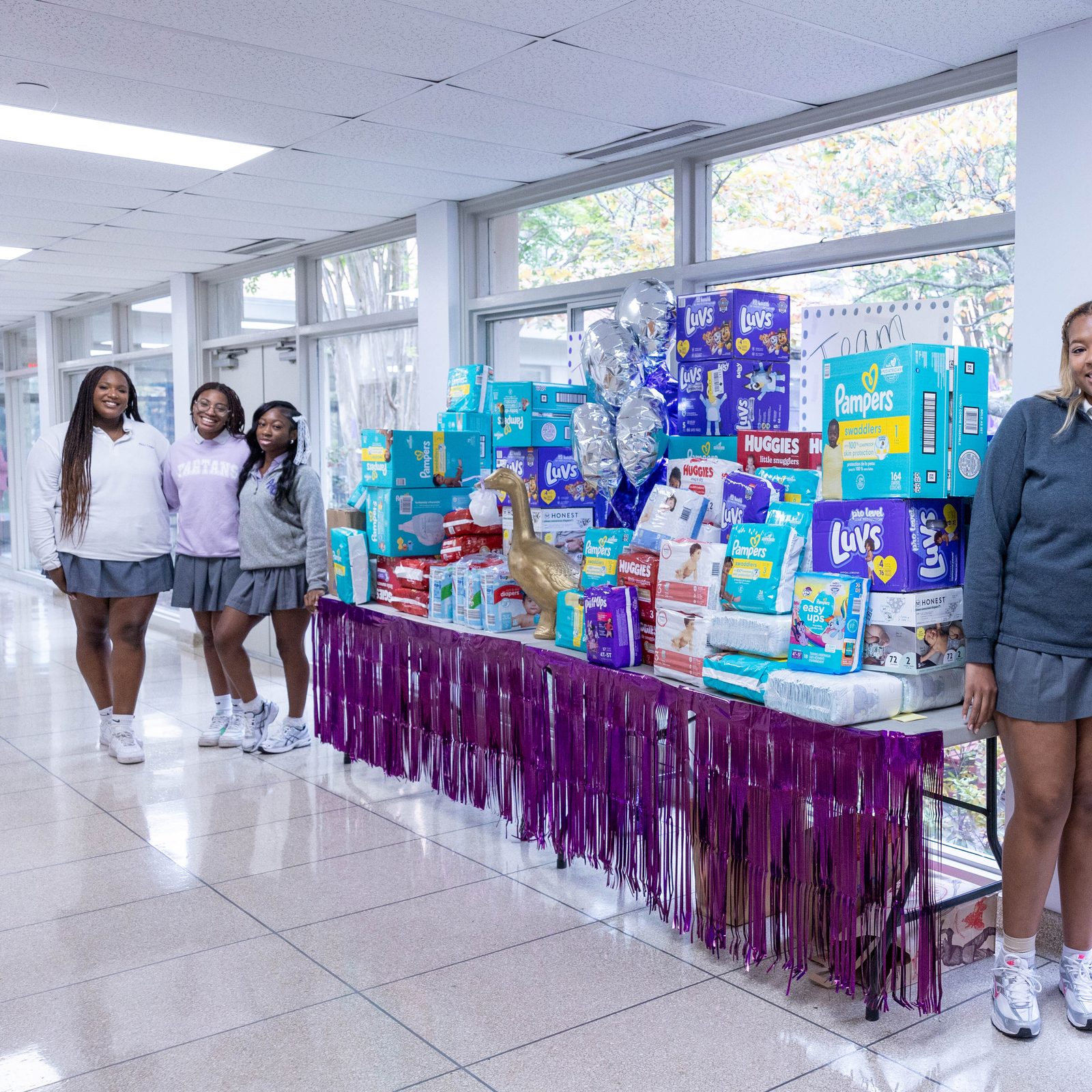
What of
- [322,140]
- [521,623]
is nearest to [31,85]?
[322,140]

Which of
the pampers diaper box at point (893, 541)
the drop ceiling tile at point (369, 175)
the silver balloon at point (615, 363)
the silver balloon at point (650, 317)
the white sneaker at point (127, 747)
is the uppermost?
the drop ceiling tile at point (369, 175)

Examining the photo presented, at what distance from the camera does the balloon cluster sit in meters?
3.13

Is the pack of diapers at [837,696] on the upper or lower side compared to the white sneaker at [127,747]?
upper

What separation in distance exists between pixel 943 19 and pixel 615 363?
1.22 meters

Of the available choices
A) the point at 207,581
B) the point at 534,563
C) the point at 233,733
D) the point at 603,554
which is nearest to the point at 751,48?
the point at 603,554

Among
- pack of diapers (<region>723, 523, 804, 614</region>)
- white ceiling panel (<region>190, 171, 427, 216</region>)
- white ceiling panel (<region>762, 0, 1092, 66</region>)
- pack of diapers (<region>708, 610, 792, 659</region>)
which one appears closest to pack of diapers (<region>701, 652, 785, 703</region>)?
pack of diapers (<region>708, 610, 792, 659</region>)

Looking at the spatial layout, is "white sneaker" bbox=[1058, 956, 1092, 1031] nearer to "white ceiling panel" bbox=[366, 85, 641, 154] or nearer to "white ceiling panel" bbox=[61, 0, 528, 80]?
"white ceiling panel" bbox=[61, 0, 528, 80]

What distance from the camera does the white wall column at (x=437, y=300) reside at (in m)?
5.15

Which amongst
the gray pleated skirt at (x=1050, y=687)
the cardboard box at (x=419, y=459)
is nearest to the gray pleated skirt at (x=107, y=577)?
the cardboard box at (x=419, y=459)

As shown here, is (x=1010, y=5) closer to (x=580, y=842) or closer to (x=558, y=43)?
(x=558, y=43)

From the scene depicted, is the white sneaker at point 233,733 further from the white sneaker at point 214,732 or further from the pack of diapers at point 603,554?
the pack of diapers at point 603,554

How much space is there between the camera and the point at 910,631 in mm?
2402

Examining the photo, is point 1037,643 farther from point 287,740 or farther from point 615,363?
point 287,740

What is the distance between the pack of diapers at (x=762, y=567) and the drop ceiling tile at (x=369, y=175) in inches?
98.8
